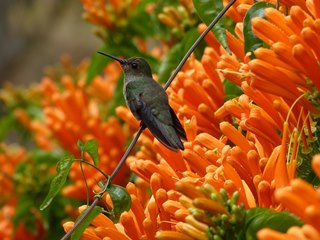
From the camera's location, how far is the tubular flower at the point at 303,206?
4.58 ft

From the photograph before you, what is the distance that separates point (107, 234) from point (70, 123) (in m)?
2.03

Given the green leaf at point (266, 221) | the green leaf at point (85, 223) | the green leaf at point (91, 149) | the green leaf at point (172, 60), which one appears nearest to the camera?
the green leaf at point (266, 221)

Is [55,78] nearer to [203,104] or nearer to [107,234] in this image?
[203,104]

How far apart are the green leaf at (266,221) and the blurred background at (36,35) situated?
9.77 m

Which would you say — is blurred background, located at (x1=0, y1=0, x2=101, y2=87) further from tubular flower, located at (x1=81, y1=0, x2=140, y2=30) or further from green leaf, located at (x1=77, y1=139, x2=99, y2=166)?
green leaf, located at (x1=77, y1=139, x2=99, y2=166)

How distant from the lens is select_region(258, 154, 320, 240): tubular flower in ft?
4.58

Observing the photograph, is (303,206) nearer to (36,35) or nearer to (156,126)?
(156,126)

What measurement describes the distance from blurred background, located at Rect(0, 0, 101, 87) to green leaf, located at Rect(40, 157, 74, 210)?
9.20 m

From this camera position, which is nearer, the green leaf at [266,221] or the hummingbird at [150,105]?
the green leaf at [266,221]

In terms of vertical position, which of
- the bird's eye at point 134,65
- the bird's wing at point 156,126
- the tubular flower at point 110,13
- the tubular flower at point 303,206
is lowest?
the bird's wing at point 156,126

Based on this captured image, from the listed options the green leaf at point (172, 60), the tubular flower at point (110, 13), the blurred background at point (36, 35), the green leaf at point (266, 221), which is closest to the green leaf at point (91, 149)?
the green leaf at point (266, 221)

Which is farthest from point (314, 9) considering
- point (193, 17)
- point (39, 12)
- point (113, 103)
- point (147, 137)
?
point (39, 12)

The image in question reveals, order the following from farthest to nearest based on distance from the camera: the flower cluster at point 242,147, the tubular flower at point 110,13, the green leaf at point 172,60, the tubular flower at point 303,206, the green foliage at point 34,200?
the green foliage at point 34,200, the tubular flower at point 110,13, the green leaf at point 172,60, the flower cluster at point 242,147, the tubular flower at point 303,206

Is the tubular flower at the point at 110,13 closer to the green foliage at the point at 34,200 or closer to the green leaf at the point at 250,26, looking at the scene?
the green foliage at the point at 34,200
